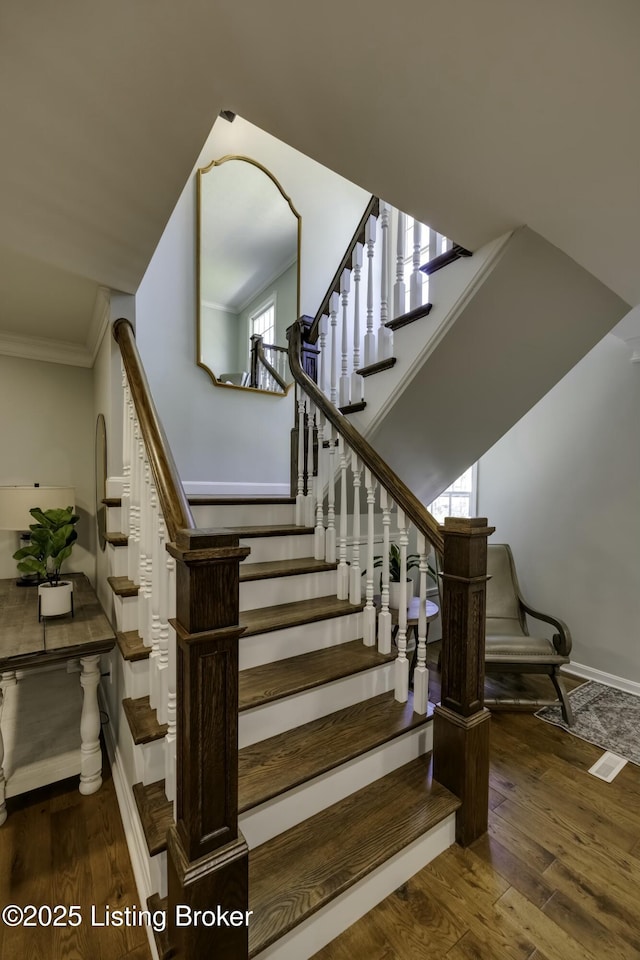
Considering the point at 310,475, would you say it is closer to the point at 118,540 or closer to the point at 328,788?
the point at 118,540

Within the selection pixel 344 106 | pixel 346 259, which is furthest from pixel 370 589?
pixel 346 259

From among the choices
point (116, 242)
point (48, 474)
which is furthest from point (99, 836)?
point (116, 242)

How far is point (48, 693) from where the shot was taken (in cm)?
208

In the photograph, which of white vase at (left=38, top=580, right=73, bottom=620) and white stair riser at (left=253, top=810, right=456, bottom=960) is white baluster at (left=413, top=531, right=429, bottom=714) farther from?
white vase at (left=38, top=580, right=73, bottom=620)

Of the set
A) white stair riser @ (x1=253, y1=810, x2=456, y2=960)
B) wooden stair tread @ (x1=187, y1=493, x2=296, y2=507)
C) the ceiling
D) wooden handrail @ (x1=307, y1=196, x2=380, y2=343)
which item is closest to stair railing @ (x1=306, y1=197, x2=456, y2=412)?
wooden handrail @ (x1=307, y1=196, x2=380, y2=343)

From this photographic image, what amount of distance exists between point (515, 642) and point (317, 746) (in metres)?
1.67

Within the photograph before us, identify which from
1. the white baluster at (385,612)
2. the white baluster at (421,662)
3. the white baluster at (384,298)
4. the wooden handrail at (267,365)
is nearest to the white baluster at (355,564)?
the white baluster at (385,612)

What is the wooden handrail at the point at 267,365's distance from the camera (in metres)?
3.14

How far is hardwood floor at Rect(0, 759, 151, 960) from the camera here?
1152mm

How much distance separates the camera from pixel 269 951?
1.05 meters

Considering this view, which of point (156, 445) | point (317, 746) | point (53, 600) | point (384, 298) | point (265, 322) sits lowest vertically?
point (317, 746)

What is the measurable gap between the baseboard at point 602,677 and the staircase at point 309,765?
1902 mm

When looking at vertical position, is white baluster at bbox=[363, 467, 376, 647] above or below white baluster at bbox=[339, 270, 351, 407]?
below

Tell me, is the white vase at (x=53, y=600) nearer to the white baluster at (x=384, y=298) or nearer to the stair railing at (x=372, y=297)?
the stair railing at (x=372, y=297)
